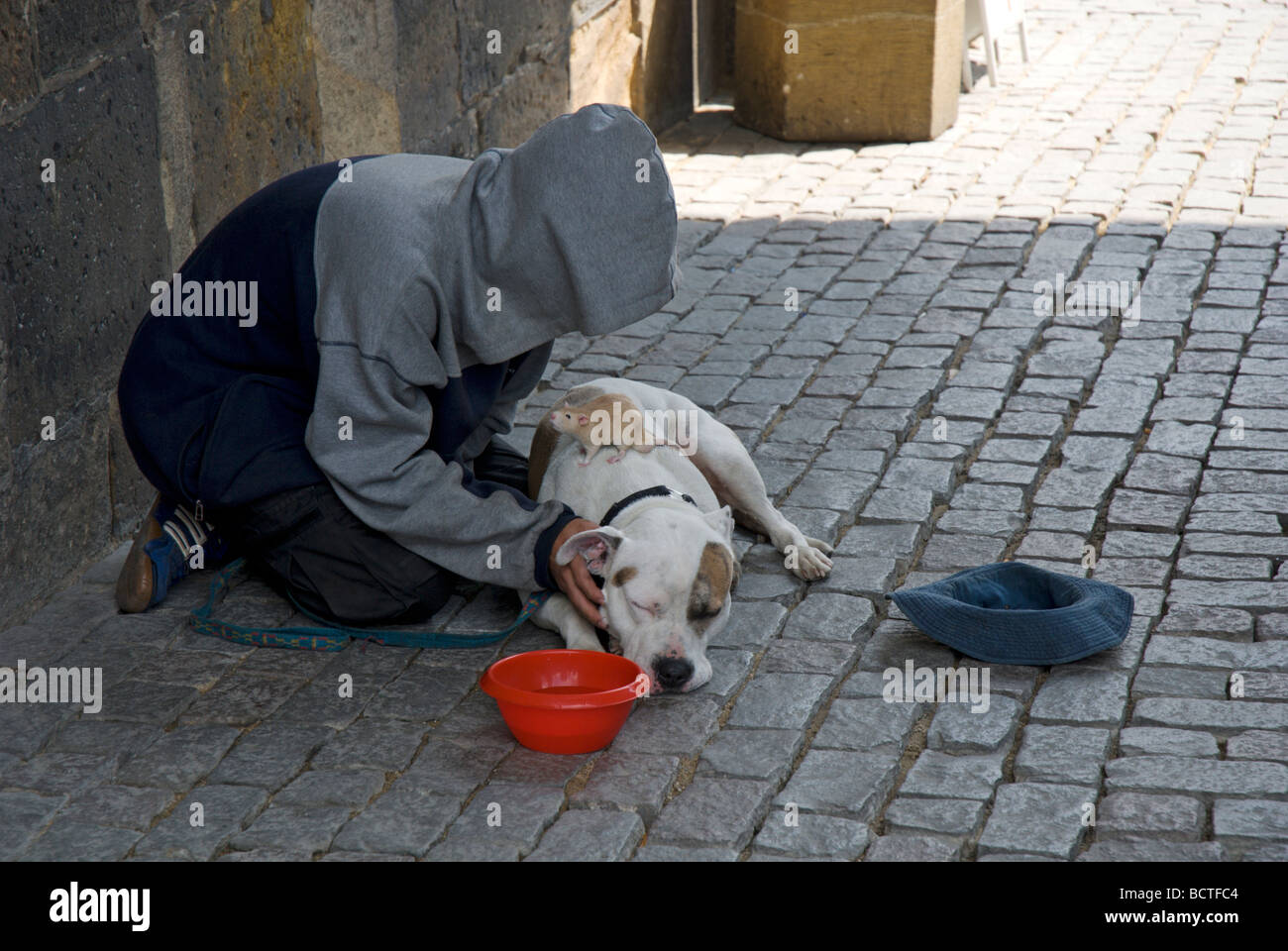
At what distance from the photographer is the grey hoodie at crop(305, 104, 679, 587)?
12.9 feet

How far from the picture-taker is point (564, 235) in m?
3.90

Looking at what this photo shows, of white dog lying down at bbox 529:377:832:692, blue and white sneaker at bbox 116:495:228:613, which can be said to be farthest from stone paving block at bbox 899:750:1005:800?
blue and white sneaker at bbox 116:495:228:613

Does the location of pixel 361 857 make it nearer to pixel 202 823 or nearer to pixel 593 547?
pixel 202 823

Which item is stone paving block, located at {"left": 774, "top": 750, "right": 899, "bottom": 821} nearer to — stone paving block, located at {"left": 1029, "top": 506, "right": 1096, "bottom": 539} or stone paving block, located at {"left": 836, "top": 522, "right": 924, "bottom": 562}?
stone paving block, located at {"left": 836, "top": 522, "right": 924, "bottom": 562}

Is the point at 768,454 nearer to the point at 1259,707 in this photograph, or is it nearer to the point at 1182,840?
the point at 1259,707

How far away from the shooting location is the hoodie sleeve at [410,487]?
4105mm

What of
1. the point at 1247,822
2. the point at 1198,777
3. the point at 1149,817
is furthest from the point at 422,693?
the point at 1247,822

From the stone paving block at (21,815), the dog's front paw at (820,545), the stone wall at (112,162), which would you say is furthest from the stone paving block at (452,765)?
the stone wall at (112,162)

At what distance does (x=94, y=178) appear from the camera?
186 inches

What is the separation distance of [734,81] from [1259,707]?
749 centimetres

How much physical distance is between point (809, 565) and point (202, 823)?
6.56 feet

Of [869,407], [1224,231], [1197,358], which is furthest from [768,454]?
[1224,231]

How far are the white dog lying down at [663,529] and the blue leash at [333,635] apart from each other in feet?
0.38

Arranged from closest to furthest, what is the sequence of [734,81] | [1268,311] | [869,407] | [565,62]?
[869,407], [1268,311], [565,62], [734,81]
